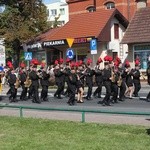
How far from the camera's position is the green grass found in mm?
9547

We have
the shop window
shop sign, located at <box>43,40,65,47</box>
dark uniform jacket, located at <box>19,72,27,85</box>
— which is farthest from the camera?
shop sign, located at <box>43,40,65,47</box>

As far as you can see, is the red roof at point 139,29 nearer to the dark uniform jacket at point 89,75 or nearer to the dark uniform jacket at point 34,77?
the dark uniform jacket at point 89,75

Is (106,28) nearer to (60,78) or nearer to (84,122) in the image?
(60,78)

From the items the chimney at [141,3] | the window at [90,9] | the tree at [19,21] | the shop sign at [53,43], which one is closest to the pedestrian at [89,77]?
the shop sign at [53,43]

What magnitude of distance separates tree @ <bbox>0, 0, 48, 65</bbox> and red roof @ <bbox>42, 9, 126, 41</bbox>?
7.09 feet

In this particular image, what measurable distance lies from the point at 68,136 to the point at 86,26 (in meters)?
31.6

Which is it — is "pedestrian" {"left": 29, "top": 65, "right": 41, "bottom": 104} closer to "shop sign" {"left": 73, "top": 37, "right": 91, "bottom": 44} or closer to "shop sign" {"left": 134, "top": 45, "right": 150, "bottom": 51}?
"shop sign" {"left": 134, "top": 45, "right": 150, "bottom": 51}

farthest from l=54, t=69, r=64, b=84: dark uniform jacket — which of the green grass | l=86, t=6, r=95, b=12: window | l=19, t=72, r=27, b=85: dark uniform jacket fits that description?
l=86, t=6, r=95, b=12: window

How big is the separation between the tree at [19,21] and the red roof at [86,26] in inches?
85.1

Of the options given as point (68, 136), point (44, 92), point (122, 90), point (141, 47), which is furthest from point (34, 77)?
point (141, 47)

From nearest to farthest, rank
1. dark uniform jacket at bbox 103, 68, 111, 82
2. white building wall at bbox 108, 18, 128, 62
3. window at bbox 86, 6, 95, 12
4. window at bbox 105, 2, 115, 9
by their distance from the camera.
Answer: dark uniform jacket at bbox 103, 68, 111, 82
white building wall at bbox 108, 18, 128, 62
window at bbox 105, 2, 115, 9
window at bbox 86, 6, 95, 12

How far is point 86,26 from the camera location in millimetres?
41906

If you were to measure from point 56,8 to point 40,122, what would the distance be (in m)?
98.1

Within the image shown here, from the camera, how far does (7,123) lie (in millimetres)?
13203
